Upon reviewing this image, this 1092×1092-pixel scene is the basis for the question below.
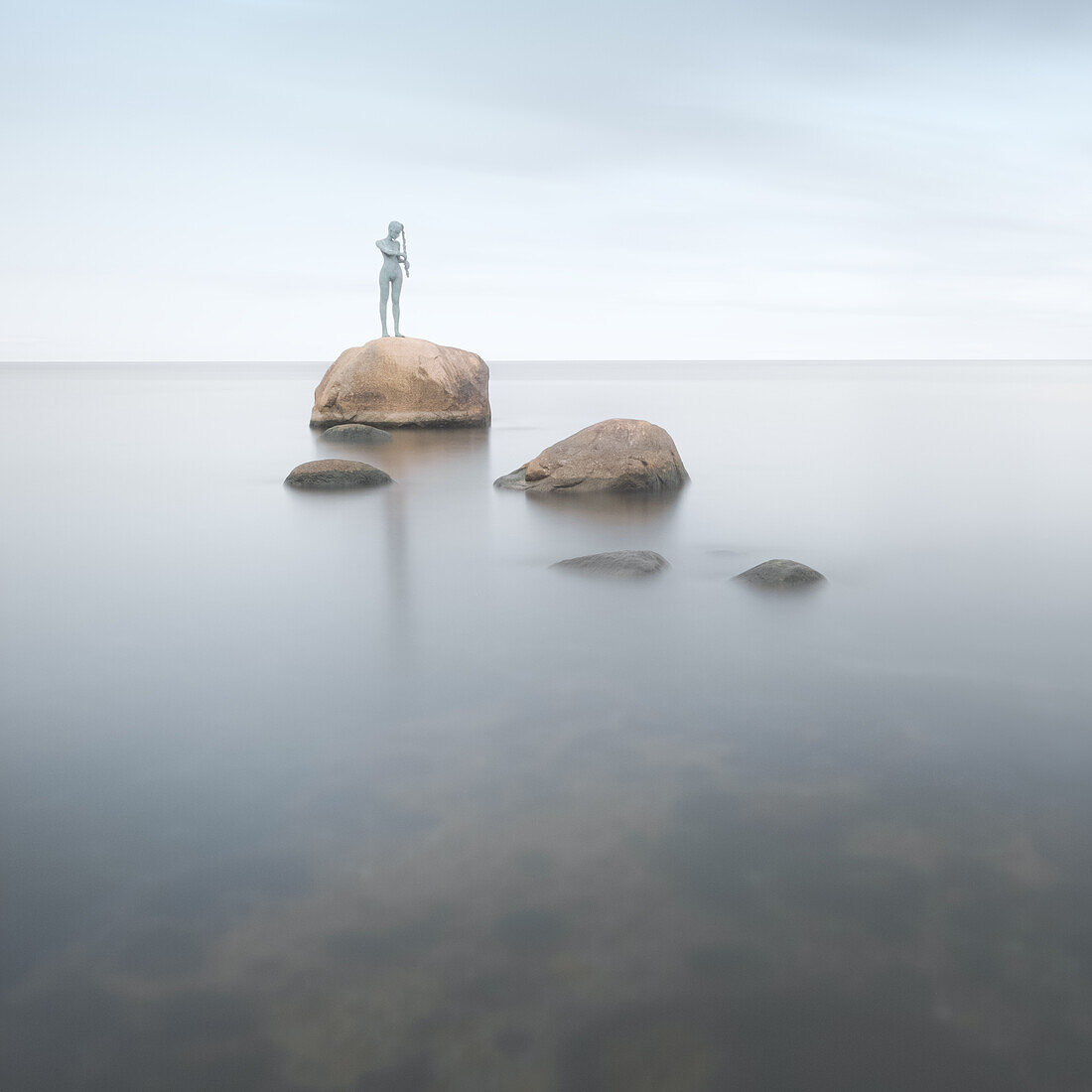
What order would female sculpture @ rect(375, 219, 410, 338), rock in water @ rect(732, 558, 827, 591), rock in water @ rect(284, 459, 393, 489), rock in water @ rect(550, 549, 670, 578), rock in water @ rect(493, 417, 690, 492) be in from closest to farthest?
rock in water @ rect(732, 558, 827, 591), rock in water @ rect(550, 549, 670, 578), rock in water @ rect(493, 417, 690, 492), rock in water @ rect(284, 459, 393, 489), female sculpture @ rect(375, 219, 410, 338)

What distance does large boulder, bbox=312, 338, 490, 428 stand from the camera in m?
22.1

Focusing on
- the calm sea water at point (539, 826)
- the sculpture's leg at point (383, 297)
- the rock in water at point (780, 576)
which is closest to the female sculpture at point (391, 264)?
the sculpture's leg at point (383, 297)

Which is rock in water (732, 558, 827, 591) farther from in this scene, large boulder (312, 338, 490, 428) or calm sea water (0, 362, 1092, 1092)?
large boulder (312, 338, 490, 428)

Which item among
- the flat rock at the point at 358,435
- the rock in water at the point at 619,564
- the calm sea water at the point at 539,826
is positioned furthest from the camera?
the flat rock at the point at 358,435

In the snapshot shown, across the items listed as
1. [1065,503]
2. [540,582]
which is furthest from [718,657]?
[1065,503]

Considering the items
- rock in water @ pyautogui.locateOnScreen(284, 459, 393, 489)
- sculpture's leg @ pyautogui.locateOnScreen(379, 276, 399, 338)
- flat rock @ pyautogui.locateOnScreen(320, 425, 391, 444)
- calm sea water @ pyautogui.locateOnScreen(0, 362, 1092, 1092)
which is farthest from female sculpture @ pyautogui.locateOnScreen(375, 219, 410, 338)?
calm sea water @ pyautogui.locateOnScreen(0, 362, 1092, 1092)

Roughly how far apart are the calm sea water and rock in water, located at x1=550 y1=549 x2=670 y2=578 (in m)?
0.24

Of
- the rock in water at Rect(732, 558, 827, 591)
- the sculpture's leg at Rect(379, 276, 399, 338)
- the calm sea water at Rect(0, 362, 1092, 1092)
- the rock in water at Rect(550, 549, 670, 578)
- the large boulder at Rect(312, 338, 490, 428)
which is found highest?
the sculpture's leg at Rect(379, 276, 399, 338)

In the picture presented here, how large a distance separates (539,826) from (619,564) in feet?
14.4

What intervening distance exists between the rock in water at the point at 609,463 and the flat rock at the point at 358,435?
7.20 m

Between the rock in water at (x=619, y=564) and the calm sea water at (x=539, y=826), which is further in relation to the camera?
the rock in water at (x=619, y=564)

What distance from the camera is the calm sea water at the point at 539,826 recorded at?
102 inches

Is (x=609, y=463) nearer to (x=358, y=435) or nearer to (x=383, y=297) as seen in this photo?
(x=358, y=435)

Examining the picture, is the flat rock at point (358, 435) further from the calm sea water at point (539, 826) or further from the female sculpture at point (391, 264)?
the calm sea water at point (539, 826)
